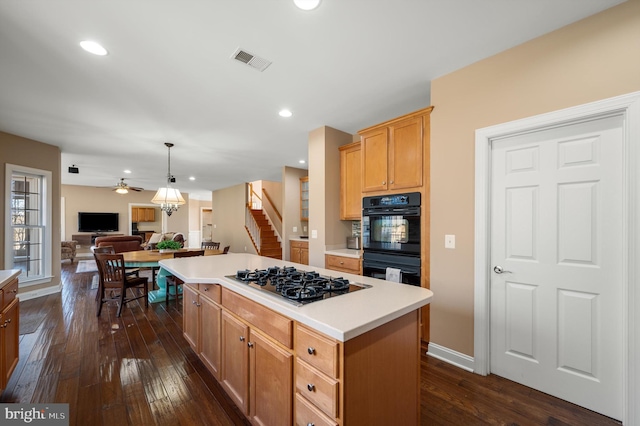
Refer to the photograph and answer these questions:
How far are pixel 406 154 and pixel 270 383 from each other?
2421 millimetres

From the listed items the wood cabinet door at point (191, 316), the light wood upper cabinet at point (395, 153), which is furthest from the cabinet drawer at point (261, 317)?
the light wood upper cabinet at point (395, 153)

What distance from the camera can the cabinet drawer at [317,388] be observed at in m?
1.08

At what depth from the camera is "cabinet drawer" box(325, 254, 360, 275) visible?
11.2 ft

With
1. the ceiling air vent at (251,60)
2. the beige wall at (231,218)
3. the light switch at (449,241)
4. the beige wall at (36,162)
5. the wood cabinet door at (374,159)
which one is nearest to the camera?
the ceiling air vent at (251,60)

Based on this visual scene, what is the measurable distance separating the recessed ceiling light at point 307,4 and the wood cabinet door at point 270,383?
2.01 meters

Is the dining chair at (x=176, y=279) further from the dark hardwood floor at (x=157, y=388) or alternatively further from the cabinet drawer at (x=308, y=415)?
the cabinet drawer at (x=308, y=415)

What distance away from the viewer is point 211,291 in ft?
6.83

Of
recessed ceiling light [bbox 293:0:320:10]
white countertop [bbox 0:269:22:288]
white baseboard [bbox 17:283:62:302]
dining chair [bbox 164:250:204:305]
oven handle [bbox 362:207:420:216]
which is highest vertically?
recessed ceiling light [bbox 293:0:320:10]

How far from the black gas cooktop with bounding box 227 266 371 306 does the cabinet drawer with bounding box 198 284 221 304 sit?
0.45 ft

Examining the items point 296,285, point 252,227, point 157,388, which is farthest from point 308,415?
point 252,227

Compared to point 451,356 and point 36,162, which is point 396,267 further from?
point 36,162

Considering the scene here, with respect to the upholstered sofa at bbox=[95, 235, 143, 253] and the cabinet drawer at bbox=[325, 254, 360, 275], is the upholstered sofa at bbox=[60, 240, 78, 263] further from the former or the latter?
the cabinet drawer at bbox=[325, 254, 360, 275]

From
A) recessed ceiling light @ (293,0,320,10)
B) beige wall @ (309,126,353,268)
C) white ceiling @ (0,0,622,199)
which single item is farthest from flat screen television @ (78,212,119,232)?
recessed ceiling light @ (293,0,320,10)

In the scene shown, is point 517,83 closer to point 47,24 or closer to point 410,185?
point 410,185
